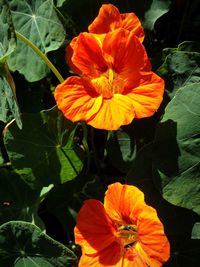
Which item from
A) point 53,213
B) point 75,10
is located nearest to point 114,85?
point 75,10

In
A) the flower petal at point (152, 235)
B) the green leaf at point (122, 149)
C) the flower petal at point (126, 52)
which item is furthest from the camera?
the green leaf at point (122, 149)

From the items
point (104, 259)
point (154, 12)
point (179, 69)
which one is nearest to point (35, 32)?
point (154, 12)

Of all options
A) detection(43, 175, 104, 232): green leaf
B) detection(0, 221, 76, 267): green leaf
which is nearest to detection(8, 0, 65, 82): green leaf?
detection(43, 175, 104, 232): green leaf

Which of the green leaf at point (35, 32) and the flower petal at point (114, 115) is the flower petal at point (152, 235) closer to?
the flower petal at point (114, 115)

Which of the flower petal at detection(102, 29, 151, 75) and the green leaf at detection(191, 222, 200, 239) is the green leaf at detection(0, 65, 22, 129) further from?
the green leaf at detection(191, 222, 200, 239)

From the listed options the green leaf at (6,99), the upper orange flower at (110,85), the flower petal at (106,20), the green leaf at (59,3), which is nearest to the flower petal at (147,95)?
the upper orange flower at (110,85)
